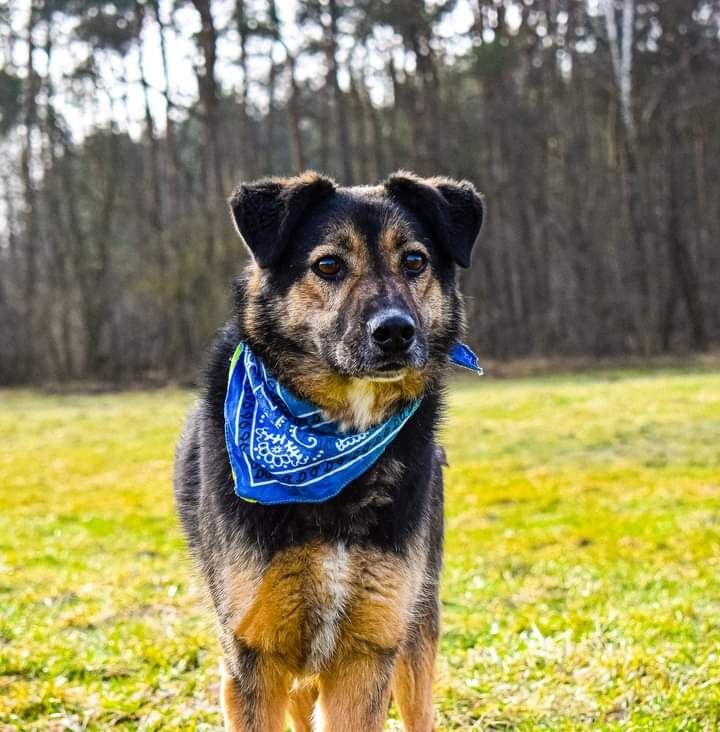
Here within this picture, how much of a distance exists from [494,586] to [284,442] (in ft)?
12.5

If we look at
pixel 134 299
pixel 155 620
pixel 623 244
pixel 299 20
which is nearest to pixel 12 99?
pixel 134 299

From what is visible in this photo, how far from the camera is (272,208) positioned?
159 inches

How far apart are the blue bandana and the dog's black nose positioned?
41 cm

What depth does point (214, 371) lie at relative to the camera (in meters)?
4.11

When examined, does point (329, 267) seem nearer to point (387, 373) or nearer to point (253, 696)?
point (387, 373)

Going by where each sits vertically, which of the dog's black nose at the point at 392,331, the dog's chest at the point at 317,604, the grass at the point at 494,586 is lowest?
the grass at the point at 494,586

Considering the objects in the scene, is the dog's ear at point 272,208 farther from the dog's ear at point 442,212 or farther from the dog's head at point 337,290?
the dog's ear at point 442,212

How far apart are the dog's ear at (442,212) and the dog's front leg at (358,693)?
1792 mm

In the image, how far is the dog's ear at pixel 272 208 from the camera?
3945mm

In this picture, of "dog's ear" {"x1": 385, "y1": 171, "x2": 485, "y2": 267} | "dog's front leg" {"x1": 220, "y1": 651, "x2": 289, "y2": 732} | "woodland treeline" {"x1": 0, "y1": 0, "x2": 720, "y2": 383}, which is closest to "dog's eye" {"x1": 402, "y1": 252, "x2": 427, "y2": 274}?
"dog's ear" {"x1": 385, "y1": 171, "x2": 485, "y2": 267}

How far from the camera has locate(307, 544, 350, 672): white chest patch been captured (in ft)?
11.3

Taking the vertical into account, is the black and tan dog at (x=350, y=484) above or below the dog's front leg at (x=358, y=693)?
above

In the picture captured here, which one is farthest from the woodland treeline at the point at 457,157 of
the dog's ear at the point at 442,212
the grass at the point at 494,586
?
the dog's ear at the point at 442,212

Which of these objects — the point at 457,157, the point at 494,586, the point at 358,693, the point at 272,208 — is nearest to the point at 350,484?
the point at 358,693
